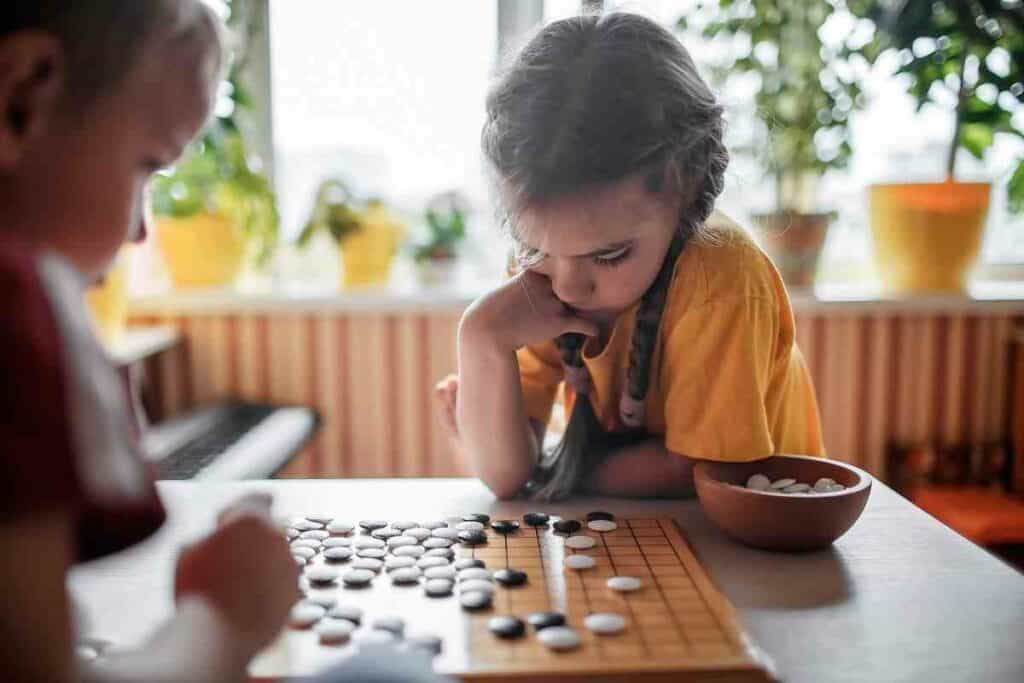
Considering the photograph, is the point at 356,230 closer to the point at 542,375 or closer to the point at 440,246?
the point at 440,246

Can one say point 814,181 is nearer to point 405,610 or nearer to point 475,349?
point 475,349

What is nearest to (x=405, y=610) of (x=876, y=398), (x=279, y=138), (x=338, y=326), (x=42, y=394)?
(x=42, y=394)

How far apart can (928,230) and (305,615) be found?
2.14m

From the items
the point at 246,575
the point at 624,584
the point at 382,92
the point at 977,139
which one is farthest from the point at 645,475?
the point at 382,92

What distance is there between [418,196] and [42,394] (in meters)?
2.43

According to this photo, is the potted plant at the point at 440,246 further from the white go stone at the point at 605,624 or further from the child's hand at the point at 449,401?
the white go stone at the point at 605,624

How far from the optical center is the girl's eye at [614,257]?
1052mm

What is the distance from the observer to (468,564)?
2.85 ft

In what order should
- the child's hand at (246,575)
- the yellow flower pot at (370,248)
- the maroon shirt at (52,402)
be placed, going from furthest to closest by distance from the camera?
the yellow flower pot at (370,248) → the child's hand at (246,575) → the maroon shirt at (52,402)

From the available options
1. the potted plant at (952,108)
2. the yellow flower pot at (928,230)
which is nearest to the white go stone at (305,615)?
the potted plant at (952,108)

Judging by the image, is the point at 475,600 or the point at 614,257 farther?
the point at 614,257

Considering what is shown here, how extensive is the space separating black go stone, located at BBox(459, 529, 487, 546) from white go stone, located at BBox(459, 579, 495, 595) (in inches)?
4.5

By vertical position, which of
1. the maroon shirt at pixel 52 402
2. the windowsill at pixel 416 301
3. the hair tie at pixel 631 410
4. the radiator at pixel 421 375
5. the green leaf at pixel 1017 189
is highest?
the green leaf at pixel 1017 189

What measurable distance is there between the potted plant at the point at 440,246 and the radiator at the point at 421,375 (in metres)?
0.18
